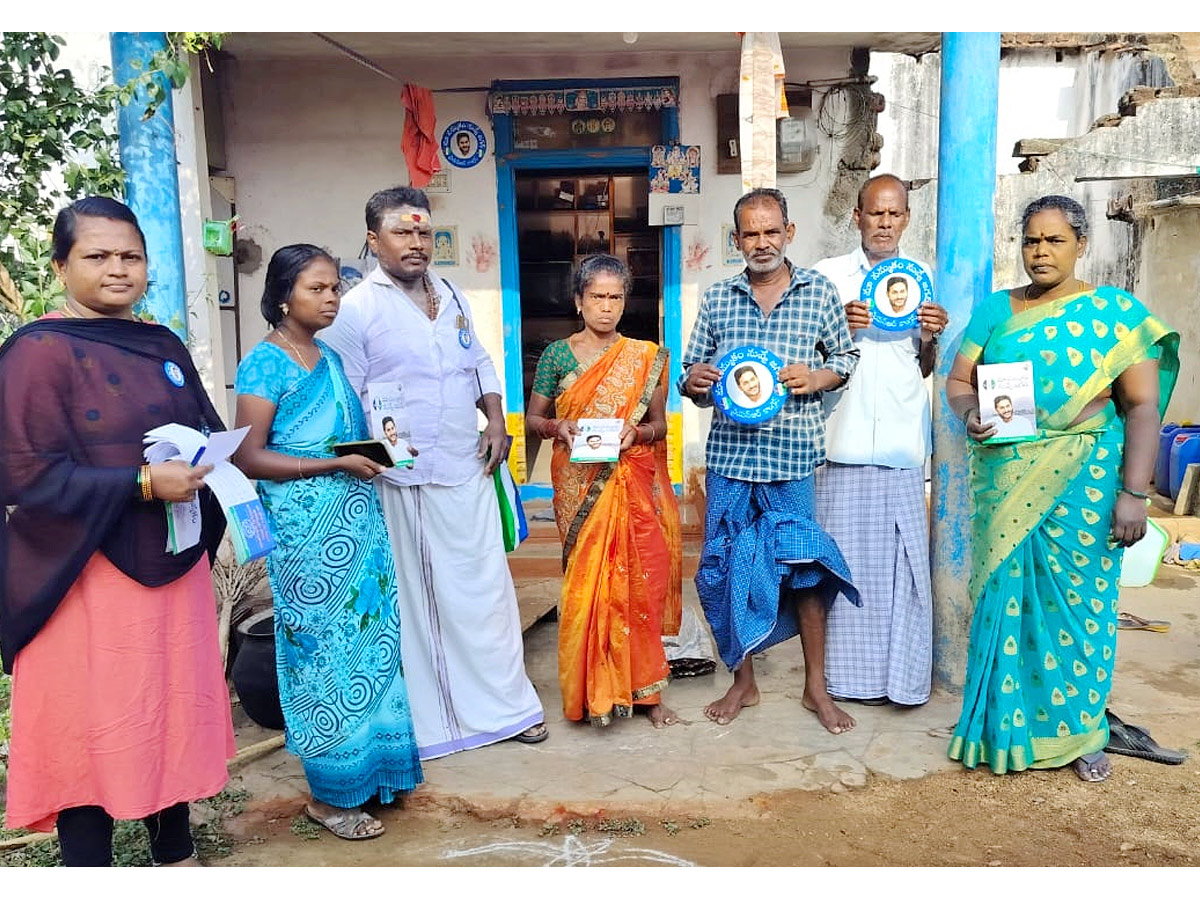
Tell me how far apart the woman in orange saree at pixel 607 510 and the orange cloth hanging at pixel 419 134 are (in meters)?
3.45

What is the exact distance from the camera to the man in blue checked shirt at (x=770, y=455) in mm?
3531

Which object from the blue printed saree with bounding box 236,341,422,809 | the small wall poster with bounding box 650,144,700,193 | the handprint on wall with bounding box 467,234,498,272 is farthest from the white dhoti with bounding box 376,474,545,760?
the small wall poster with bounding box 650,144,700,193

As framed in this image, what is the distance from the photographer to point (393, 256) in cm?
324

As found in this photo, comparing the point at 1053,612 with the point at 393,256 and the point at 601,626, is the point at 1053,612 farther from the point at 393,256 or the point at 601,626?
the point at 393,256

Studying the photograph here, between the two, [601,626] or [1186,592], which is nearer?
[601,626]

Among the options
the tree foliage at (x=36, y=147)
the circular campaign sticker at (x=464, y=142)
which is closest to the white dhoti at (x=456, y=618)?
the tree foliage at (x=36, y=147)

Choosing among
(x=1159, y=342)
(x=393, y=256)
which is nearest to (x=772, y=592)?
(x=1159, y=342)

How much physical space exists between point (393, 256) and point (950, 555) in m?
2.56

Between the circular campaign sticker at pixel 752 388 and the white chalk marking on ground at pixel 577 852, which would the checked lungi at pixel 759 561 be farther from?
the white chalk marking on ground at pixel 577 852

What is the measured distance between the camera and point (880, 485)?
3764 mm

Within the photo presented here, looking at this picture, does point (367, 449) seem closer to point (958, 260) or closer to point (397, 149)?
point (958, 260)

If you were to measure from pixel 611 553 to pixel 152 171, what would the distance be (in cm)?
213

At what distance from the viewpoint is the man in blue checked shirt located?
3.53m

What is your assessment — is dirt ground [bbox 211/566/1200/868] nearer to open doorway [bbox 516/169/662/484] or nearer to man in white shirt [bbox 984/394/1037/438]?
man in white shirt [bbox 984/394/1037/438]
